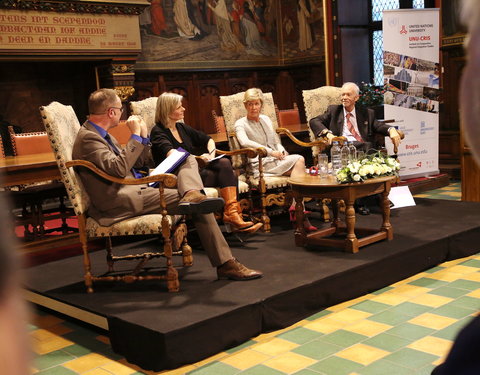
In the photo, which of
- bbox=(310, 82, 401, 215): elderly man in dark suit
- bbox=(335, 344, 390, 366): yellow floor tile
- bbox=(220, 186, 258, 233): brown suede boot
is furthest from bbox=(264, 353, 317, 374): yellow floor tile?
bbox=(310, 82, 401, 215): elderly man in dark suit

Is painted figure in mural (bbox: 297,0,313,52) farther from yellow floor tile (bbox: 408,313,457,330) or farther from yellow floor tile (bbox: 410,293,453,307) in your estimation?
yellow floor tile (bbox: 408,313,457,330)

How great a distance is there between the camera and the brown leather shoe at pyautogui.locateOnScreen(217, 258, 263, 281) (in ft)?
12.7

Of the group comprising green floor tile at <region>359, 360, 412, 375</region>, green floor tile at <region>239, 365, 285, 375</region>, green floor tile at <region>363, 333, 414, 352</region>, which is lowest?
green floor tile at <region>363, 333, 414, 352</region>

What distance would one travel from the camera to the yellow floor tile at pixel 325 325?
11.5 feet

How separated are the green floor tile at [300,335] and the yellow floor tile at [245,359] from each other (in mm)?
242

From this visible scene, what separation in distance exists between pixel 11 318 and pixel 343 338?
3.18m

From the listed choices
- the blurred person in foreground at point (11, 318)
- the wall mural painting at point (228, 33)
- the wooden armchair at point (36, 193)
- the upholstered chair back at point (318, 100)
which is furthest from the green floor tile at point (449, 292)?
the wall mural painting at point (228, 33)

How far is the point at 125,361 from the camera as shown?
3.30 metres

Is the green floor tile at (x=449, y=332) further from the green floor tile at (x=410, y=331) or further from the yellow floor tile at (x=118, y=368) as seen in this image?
the yellow floor tile at (x=118, y=368)

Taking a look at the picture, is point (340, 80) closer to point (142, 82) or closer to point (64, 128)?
point (142, 82)

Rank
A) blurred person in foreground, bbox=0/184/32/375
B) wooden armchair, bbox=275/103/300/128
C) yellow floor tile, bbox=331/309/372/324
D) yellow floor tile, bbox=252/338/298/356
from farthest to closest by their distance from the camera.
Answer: wooden armchair, bbox=275/103/300/128 < yellow floor tile, bbox=331/309/372/324 < yellow floor tile, bbox=252/338/298/356 < blurred person in foreground, bbox=0/184/32/375

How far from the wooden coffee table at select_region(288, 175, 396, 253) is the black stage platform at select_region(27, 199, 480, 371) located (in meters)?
0.08

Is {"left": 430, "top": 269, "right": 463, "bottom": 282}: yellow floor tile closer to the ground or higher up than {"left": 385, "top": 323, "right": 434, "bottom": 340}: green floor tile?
closer to the ground

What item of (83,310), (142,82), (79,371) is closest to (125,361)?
(79,371)
